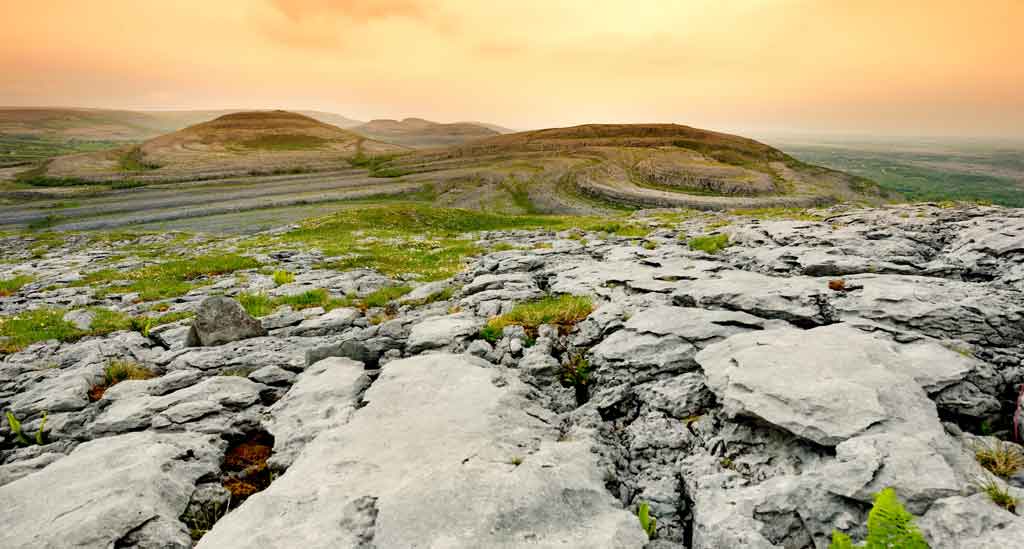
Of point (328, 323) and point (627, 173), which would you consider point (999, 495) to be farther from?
point (627, 173)

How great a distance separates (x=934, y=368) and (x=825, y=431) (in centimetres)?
272

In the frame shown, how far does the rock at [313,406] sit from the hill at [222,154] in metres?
113

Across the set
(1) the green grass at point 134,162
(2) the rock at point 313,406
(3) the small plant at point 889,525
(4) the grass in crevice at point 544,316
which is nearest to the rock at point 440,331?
(4) the grass in crevice at point 544,316

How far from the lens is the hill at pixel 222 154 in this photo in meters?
102

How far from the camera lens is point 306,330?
39.9 ft

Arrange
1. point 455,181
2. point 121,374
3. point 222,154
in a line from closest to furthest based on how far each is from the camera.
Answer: point 121,374
point 455,181
point 222,154

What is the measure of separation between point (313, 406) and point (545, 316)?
5.37 meters

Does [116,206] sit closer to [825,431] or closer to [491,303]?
[491,303]

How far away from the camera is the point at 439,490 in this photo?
15.6ft

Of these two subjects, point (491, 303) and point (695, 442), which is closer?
point (695, 442)

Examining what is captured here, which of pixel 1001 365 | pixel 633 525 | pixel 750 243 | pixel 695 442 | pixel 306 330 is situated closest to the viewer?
pixel 633 525

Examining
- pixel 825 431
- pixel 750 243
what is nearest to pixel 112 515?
pixel 825 431

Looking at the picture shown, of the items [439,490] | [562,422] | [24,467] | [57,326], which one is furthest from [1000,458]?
[57,326]

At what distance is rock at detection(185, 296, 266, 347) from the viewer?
1109 cm
